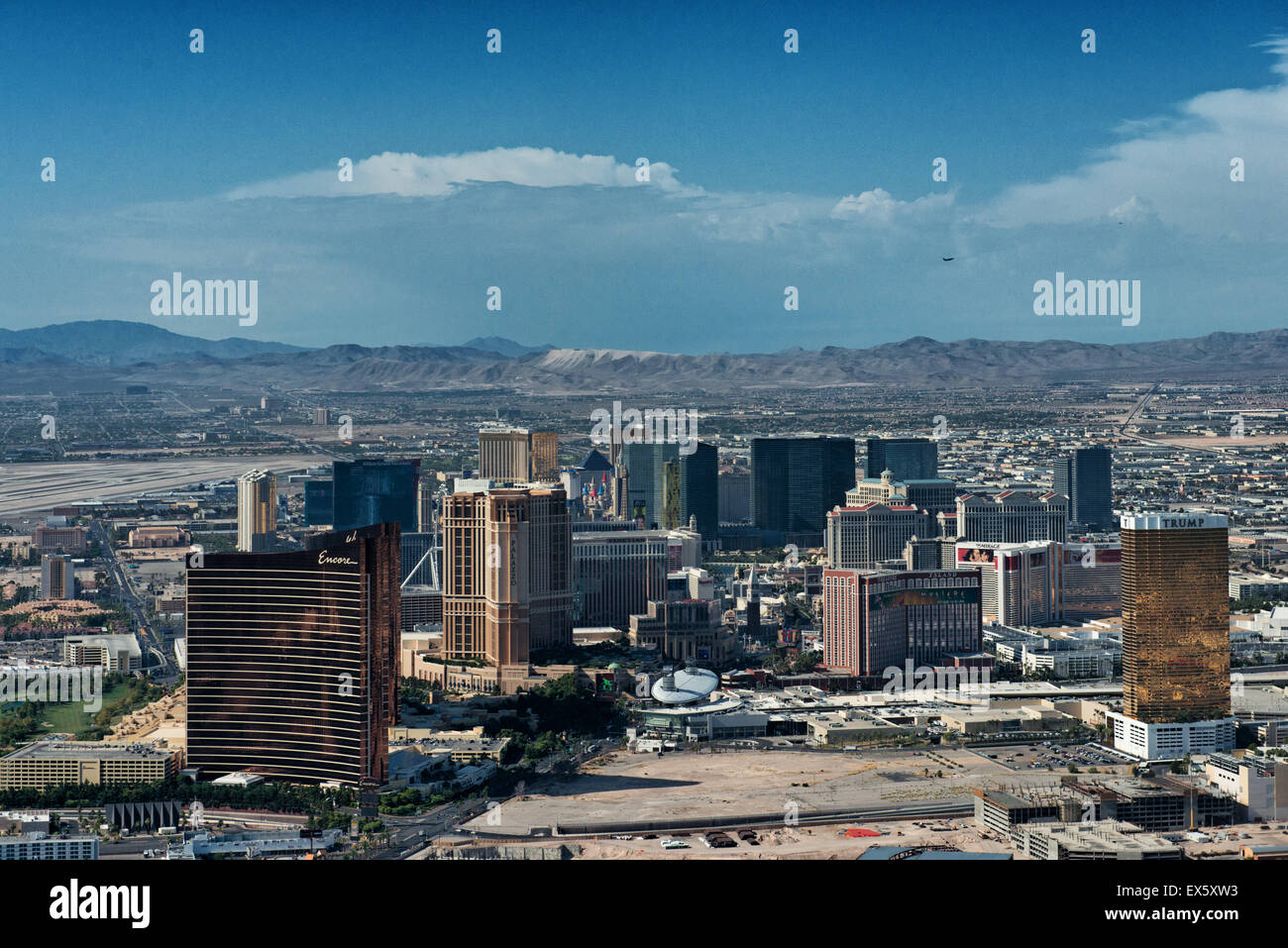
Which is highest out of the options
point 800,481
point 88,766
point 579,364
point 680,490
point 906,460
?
point 579,364

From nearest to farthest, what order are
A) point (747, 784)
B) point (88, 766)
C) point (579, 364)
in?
point (88, 766), point (747, 784), point (579, 364)

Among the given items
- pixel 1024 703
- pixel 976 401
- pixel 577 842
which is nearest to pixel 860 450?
pixel 976 401

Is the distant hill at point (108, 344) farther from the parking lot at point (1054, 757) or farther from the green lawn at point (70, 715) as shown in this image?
the parking lot at point (1054, 757)

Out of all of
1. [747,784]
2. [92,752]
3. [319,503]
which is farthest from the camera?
[319,503]

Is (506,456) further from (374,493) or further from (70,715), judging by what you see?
(70,715)

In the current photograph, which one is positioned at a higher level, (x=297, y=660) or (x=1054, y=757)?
(x=297, y=660)

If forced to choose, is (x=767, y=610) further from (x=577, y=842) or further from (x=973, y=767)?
(x=577, y=842)

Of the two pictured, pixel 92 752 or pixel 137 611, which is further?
A: pixel 137 611

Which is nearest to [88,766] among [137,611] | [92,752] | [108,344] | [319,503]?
[92,752]

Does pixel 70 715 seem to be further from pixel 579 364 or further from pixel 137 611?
pixel 579 364
